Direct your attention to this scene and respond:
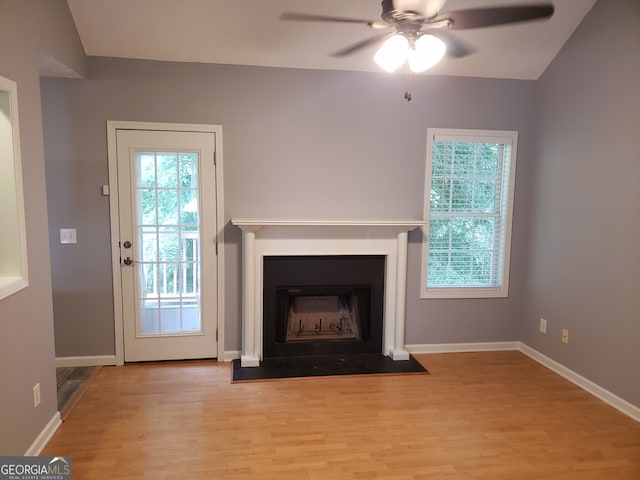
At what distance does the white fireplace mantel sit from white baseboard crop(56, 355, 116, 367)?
112 cm

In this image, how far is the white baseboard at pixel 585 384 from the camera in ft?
9.44

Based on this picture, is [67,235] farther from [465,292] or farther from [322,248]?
[465,292]

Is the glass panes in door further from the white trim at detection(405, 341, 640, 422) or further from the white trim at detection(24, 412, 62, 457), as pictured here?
the white trim at detection(405, 341, 640, 422)

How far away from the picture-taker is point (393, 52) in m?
2.04

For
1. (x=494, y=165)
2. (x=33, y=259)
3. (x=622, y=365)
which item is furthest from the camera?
(x=494, y=165)

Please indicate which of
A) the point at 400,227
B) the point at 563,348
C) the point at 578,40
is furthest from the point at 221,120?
the point at 563,348

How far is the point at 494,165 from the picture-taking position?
3.86 meters

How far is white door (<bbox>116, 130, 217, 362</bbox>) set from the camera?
3.41 meters

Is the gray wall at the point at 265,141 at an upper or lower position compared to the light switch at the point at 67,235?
upper

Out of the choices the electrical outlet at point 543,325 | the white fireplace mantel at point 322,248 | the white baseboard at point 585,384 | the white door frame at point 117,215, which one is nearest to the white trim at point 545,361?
the white baseboard at point 585,384

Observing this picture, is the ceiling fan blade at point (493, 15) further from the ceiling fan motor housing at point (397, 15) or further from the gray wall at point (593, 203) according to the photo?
the gray wall at point (593, 203)

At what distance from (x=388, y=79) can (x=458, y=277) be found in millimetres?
1878

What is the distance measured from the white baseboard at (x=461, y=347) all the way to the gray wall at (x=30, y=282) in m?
2.84

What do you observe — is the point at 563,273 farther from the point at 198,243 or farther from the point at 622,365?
the point at 198,243
